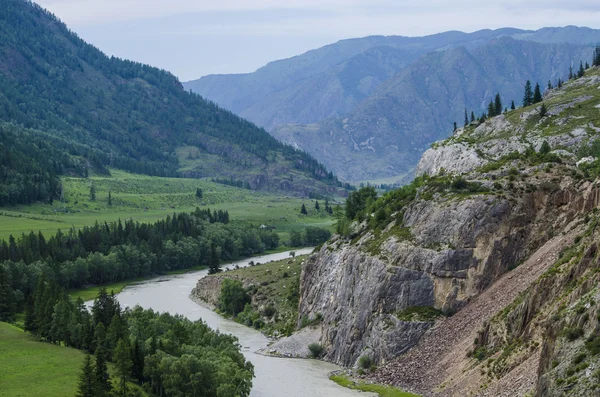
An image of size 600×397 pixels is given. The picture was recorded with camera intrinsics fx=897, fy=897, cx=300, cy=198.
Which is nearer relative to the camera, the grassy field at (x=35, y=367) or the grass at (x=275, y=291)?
the grassy field at (x=35, y=367)

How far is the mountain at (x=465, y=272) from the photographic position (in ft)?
300

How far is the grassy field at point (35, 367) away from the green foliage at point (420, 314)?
35779 mm

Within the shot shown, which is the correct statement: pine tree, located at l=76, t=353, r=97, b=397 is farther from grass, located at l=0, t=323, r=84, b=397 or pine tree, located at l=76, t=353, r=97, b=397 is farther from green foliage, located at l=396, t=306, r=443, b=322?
green foliage, located at l=396, t=306, r=443, b=322

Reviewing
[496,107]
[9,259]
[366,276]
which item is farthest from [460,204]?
[9,259]

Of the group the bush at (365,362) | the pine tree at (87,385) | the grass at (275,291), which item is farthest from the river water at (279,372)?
the pine tree at (87,385)

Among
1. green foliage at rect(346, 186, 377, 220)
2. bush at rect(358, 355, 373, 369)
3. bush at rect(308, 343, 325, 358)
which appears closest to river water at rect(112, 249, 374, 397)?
bush at rect(308, 343, 325, 358)

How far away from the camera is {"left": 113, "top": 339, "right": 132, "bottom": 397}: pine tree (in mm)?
95625

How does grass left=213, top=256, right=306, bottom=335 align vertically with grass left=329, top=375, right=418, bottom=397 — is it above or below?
above

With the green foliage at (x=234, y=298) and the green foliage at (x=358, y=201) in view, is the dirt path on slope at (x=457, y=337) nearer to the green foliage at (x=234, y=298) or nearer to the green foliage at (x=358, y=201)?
the green foliage at (x=358, y=201)

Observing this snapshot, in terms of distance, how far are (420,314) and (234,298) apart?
214ft

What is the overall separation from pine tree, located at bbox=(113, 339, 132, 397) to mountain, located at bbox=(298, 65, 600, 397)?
3080 cm

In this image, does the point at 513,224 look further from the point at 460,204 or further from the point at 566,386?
the point at 566,386

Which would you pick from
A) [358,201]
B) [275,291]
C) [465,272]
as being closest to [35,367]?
[465,272]

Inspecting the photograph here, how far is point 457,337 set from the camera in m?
107
